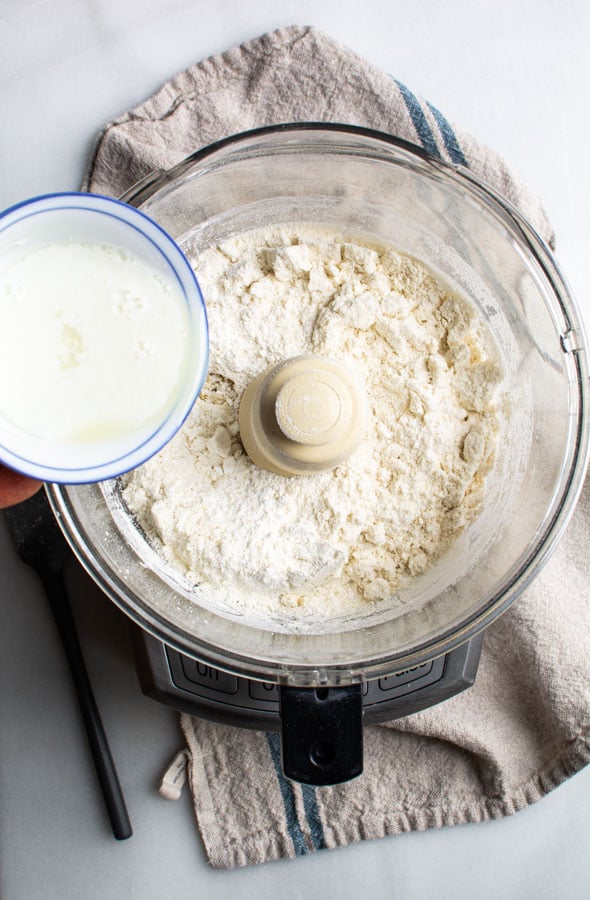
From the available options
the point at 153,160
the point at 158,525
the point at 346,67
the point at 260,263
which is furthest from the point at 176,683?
the point at 346,67

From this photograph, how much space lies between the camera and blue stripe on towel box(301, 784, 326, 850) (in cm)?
100

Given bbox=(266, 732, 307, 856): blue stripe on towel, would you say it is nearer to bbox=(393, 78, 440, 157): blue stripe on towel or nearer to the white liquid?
the white liquid

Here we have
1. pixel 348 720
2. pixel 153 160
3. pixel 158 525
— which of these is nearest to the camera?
pixel 348 720

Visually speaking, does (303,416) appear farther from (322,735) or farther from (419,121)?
(419,121)

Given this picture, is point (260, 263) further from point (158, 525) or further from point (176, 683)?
point (176, 683)

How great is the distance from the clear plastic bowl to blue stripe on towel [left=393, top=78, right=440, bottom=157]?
16 centimetres

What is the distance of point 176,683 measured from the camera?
87 centimetres

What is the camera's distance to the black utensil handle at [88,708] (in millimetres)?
981

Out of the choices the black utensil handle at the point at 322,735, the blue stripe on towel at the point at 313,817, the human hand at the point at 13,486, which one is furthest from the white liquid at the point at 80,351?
the blue stripe on towel at the point at 313,817

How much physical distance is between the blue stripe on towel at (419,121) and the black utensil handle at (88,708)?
77 cm

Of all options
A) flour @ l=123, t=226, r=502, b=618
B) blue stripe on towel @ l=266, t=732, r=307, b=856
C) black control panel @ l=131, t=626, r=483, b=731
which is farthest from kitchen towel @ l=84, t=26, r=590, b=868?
flour @ l=123, t=226, r=502, b=618

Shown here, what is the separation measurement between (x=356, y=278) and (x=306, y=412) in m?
0.20

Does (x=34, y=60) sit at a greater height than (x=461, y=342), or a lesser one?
greater

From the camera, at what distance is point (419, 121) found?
97 cm
